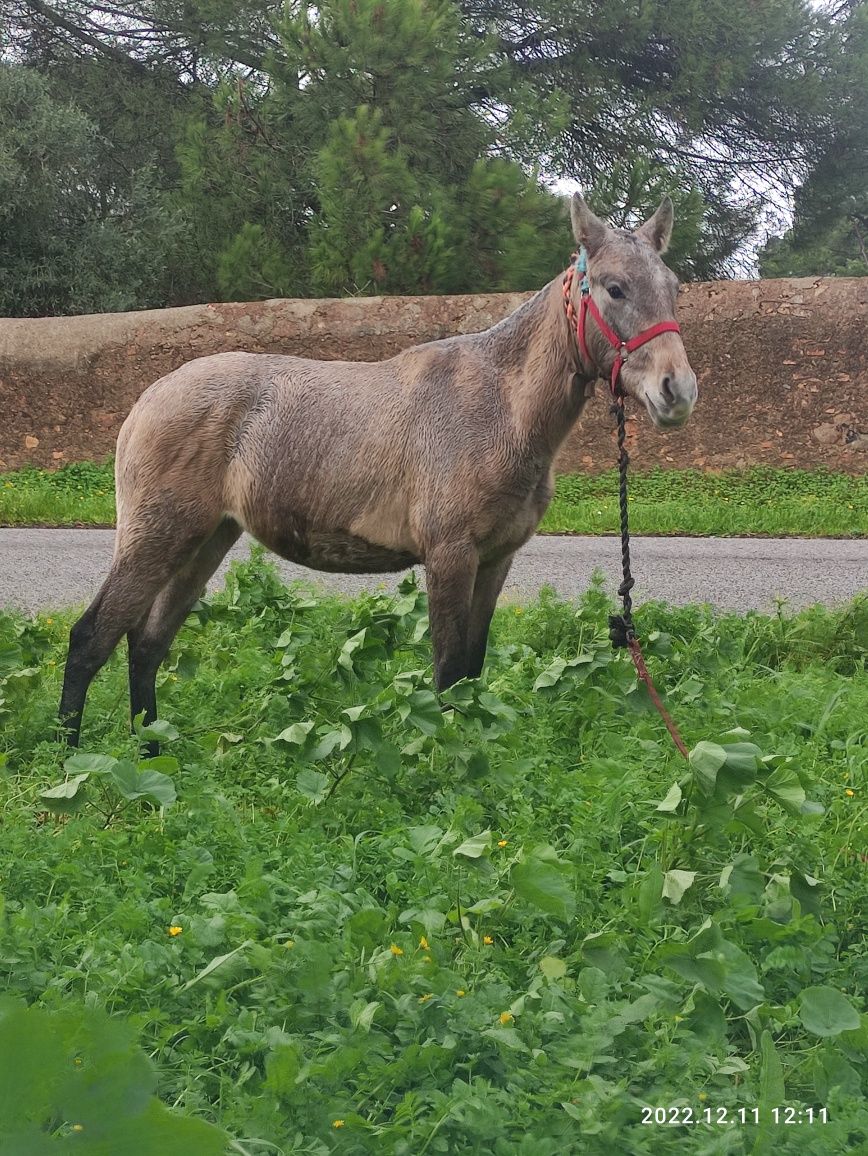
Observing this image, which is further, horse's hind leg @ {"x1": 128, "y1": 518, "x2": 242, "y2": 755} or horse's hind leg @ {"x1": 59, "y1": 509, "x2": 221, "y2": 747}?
horse's hind leg @ {"x1": 128, "y1": 518, "x2": 242, "y2": 755}

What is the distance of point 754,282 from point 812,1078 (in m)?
11.5

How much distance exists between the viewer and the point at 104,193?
1794 cm

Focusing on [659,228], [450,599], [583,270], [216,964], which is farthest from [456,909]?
[659,228]

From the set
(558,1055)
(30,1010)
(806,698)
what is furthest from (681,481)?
(30,1010)

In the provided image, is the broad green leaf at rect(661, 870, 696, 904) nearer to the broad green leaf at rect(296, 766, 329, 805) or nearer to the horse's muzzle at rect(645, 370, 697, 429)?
the broad green leaf at rect(296, 766, 329, 805)

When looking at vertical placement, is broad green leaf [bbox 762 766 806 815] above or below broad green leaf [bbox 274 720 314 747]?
above

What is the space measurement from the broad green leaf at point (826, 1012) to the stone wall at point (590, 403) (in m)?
10.3

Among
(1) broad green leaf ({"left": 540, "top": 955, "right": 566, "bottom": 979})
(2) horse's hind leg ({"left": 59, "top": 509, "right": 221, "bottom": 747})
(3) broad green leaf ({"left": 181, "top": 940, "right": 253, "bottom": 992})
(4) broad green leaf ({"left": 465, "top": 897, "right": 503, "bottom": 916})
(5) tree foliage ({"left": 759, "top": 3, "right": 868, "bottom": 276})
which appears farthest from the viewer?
(5) tree foliage ({"left": 759, "top": 3, "right": 868, "bottom": 276})

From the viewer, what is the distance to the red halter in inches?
145

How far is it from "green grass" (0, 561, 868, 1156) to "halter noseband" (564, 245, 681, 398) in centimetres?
115

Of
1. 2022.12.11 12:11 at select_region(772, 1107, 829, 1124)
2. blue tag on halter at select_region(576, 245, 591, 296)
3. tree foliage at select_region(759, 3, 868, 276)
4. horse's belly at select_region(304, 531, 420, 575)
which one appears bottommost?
2022.12.11 12:11 at select_region(772, 1107, 829, 1124)

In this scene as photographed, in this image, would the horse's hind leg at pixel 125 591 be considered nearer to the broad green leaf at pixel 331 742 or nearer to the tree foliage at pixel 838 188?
the broad green leaf at pixel 331 742

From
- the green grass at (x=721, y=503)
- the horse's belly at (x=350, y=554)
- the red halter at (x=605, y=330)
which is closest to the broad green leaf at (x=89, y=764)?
the horse's belly at (x=350, y=554)

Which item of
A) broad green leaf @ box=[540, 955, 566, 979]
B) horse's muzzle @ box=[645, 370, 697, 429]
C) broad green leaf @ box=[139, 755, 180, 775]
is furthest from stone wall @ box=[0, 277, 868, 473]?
broad green leaf @ box=[540, 955, 566, 979]
